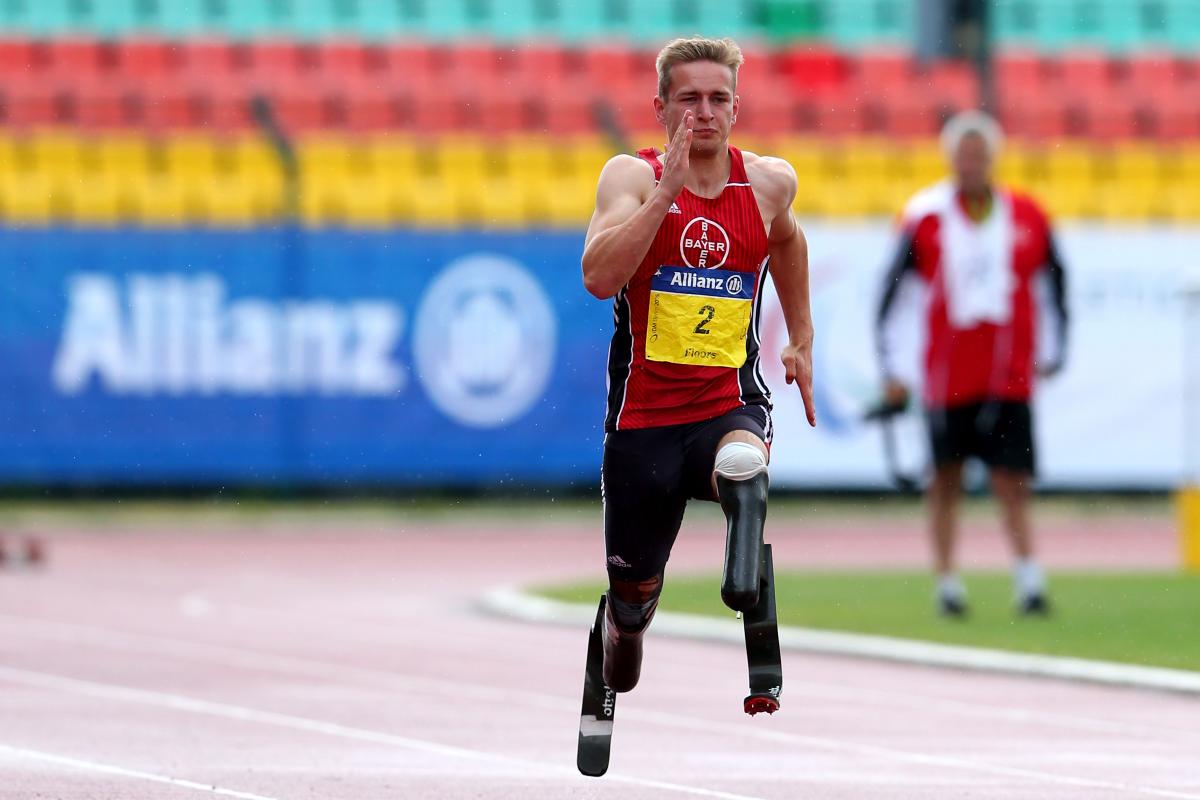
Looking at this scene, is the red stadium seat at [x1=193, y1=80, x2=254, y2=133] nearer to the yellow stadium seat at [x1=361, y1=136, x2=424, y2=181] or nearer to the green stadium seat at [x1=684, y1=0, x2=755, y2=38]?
the yellow stadium seat at [x1=361, y1=136, x2=424, y2=181]

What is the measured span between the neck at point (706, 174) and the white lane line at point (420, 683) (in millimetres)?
3325

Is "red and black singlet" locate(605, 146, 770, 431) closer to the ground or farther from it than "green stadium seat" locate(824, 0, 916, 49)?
closer to the ground

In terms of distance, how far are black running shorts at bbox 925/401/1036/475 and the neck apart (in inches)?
259

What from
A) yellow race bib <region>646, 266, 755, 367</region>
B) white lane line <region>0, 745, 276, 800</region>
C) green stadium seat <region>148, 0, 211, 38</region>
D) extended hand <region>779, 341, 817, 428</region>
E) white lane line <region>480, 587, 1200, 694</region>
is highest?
green stadium seat <region>148, 0, 211, 38</region>

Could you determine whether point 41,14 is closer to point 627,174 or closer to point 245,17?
point 245,17

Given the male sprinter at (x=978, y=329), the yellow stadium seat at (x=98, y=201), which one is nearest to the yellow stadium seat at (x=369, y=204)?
the yellow stadium seat at (x=98, y=201)

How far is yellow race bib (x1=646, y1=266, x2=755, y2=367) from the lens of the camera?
21.6ft

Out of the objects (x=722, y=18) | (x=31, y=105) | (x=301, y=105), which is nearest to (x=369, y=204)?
(x=301, y=105)

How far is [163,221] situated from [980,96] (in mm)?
8402

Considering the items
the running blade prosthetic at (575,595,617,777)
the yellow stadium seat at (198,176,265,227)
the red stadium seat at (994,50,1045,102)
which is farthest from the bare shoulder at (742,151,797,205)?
the red stadium seat at (994,50,1045,102)

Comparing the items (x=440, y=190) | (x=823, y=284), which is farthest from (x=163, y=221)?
(x=823, y=284)

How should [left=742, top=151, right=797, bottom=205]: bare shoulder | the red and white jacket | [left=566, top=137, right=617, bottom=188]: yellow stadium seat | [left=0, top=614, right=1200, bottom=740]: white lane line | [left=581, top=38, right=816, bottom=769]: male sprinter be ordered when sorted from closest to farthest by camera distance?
[left=581, top=38, right=816, bottom=769]: male sprinter < [left=742, top=151, right=797, bottom=205]: bare shoulder < [left=0, top=614, right=1200, bottom=740]: white lane line < the red and white jacket < [left=566, top=137, right=617, bottom=188]: yellow stadium seat

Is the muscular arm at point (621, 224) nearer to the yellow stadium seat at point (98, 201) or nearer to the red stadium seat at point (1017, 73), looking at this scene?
the yellow stadium seat at point (98, 201)

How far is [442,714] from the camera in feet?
31.2
